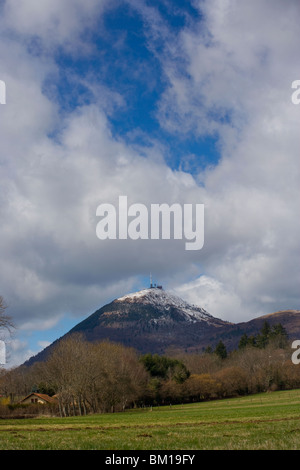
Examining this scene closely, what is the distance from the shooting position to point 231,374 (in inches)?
6265

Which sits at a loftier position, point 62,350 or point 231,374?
point 62,350

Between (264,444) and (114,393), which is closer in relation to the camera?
(264,444)

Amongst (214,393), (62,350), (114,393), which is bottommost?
(214,393)

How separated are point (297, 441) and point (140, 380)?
368ft

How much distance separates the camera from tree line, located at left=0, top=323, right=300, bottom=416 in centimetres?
9450

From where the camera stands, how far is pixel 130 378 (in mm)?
105625

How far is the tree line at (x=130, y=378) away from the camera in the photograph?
94500 millimetres
